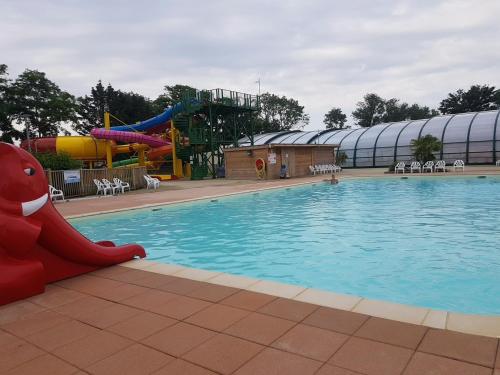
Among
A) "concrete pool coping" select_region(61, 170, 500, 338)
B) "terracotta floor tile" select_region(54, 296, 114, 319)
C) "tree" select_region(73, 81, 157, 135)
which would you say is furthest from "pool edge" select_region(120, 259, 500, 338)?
"tree" select_region(73, 81, 157, 135)

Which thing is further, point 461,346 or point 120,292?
point 120,292

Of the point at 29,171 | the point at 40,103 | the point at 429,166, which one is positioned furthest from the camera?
the point at 40,103

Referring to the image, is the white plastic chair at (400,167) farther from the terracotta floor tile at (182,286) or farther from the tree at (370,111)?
the tree at (370,111)

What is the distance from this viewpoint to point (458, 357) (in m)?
2.37

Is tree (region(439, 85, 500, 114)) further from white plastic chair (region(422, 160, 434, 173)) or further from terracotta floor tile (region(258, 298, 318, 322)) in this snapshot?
terracotta floor tile (region(258, 298, 318, 322))

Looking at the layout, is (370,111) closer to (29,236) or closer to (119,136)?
(119,136)

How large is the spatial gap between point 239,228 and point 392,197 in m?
7.28

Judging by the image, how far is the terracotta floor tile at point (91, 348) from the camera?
103 inches

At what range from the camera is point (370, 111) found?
6256 cm

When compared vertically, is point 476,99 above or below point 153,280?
above

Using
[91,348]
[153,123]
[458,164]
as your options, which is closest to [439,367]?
[91,348]

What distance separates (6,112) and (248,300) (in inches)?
Answer: 1573

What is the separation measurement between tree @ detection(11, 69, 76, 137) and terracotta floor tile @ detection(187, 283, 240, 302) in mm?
39391

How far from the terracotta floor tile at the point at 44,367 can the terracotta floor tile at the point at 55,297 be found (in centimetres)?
118
